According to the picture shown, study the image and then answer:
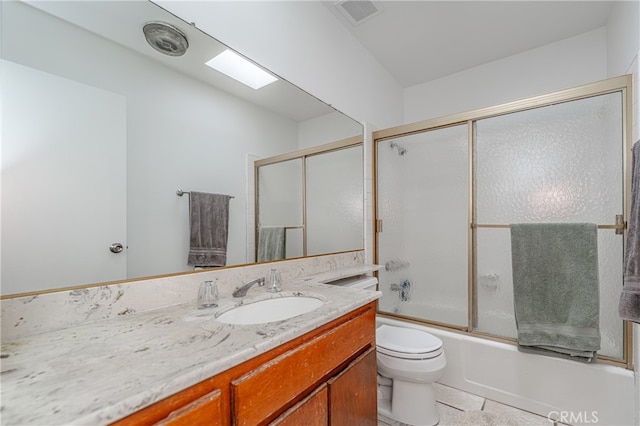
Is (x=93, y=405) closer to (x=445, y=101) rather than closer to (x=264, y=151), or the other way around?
(x=264, y=151)

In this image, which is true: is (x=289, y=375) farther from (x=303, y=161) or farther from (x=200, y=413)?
(x=303, y=161)

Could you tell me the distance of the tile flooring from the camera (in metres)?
1.53

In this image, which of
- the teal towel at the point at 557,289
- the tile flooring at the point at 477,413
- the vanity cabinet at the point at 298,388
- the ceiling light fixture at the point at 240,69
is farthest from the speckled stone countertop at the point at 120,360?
the teal towel at the point at 557,289

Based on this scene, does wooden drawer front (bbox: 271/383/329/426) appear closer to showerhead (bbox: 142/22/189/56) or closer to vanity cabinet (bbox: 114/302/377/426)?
vanity cabinet (bbox: 114/302/377/426)

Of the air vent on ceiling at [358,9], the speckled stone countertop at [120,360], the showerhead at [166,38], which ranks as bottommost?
the speckled stone countertop at [120,360]

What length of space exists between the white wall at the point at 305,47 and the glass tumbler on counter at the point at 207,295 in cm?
105

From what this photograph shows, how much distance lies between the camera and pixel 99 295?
Answer: 849 millimetres

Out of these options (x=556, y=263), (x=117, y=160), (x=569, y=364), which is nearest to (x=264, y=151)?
(x=117, y=160)

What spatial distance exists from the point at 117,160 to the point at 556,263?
7.17 ft

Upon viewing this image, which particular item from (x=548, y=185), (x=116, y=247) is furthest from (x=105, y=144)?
(x=548, y=185)

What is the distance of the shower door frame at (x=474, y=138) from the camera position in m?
1.50

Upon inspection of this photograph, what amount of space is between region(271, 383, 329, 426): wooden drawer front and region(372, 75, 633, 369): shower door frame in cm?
148

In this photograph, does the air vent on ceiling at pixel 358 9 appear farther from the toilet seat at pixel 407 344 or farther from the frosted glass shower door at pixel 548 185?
the toilet seat at pixel 407 344

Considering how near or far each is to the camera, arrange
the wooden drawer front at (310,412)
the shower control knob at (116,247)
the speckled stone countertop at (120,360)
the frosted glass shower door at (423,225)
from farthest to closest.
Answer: the frosted glass shower door at (423,225) → the shower control knob at (116,247) → the wooden drawer front at (310,412) → the speckled stone countertop at (120,360)
